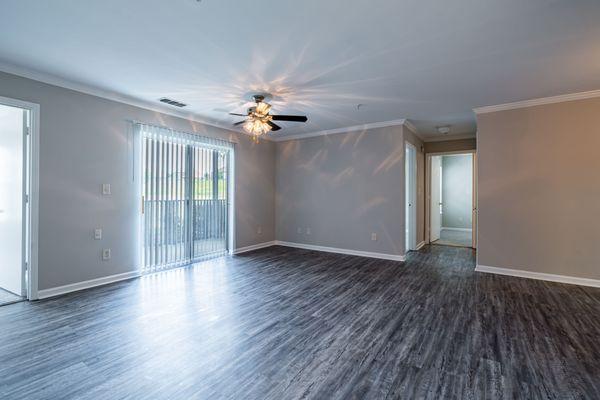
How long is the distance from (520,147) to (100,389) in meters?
5.54

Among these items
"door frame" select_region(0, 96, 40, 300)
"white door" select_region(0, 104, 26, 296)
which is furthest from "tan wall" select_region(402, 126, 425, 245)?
"white door" select_region(0, 104, 26, 296)

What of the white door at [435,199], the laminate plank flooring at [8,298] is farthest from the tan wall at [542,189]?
the laminate plank flooring at [8,298]

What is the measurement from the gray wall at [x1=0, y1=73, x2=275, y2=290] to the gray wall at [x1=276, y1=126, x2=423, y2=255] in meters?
2.90

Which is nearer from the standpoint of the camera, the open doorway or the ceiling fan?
the ceiling fan

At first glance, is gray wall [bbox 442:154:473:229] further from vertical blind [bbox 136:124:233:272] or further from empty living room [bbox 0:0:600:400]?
vertical blind [bbox 136:124:233:272]

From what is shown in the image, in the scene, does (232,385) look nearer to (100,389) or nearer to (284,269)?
(100,389)

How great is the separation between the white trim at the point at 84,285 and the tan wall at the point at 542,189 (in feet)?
17.8

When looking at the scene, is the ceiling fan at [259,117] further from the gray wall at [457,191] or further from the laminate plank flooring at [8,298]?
the gray wall at [457,191]

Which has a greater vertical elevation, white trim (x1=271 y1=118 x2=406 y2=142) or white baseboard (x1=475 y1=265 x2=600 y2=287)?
white trim (x1=271 y1=118 x2=406 y2=142)

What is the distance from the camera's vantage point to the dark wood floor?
1827mm

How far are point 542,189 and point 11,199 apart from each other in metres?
7.08

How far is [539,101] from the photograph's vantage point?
4.05 meters

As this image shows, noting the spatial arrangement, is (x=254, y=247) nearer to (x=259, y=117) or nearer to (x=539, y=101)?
(x=259, y=117)

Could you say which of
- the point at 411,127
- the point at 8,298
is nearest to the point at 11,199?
the point at 8,298
